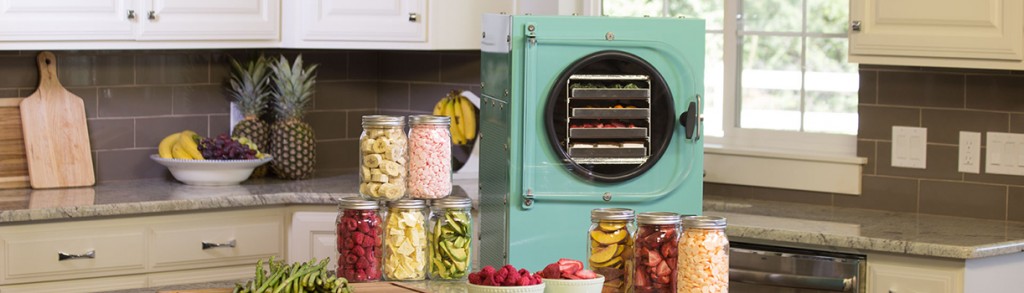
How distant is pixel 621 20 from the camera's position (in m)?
3.40

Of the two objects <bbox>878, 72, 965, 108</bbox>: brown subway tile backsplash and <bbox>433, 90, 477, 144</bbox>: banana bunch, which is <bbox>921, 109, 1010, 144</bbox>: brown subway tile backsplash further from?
<bbox>433, 90, 477, 144</bbox>: banana bunch

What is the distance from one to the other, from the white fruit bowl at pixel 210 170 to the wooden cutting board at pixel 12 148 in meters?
0.44

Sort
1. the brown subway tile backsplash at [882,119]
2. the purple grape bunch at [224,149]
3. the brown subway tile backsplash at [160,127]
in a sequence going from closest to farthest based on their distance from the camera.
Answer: the brown subway tile backsplash at [882,119] → the purple grape bunch at [224,149] → the brown subway tile backsplash at [160,127]

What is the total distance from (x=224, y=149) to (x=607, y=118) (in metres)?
1.66

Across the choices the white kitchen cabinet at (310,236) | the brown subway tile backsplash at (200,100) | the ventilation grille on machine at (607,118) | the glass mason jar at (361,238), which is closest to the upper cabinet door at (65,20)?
the brown subway tile backsplash at (200,100)

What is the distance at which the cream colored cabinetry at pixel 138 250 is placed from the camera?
12.9 feet

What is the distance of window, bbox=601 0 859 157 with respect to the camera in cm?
434

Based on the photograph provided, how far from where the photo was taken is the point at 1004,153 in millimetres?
3980

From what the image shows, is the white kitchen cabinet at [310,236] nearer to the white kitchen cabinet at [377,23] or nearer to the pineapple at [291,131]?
the pineapple at [291,131]

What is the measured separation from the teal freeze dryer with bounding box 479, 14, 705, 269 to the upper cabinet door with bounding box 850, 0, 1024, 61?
27.7 inches

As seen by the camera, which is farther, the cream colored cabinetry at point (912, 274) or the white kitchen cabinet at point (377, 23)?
the white kitchen cabinet at point (377, 23)

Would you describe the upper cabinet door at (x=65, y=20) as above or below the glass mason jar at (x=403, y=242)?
above

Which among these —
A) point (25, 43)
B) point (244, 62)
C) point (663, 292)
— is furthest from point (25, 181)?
point (663, 292)

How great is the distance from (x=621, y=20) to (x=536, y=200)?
494 millimetres
